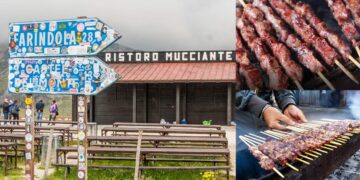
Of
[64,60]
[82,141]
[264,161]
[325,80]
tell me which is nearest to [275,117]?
[264,161]

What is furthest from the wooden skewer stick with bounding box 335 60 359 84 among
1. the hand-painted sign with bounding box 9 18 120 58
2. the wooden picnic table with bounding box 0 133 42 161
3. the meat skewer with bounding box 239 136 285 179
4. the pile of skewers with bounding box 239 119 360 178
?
the wooden picnic table with bounding box 0 133 42 161

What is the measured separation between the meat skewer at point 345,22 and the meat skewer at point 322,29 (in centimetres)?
8

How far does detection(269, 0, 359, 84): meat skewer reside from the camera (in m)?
Result: 4.09

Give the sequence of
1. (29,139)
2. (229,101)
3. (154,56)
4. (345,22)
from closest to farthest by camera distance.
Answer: (345,22) → (29,139) → (229,101) → (154,56)

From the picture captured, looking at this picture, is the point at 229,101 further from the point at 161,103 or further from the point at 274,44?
the point at 274,44

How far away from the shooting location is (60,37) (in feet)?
20.7

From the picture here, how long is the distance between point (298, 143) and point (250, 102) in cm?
60

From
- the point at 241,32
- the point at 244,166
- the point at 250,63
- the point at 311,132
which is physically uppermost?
the point at 241,32

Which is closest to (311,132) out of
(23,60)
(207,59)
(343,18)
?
(343,18)

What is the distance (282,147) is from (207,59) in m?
20.3

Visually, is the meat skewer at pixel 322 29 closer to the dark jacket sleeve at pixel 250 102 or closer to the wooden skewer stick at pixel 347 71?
the wooden skewer stick at pixel 347 71

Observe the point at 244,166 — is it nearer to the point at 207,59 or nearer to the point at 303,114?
the point at 303,114

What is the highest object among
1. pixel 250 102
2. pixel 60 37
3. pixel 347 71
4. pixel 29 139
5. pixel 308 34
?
pixel 60 37

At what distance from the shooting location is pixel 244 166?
178 inches
